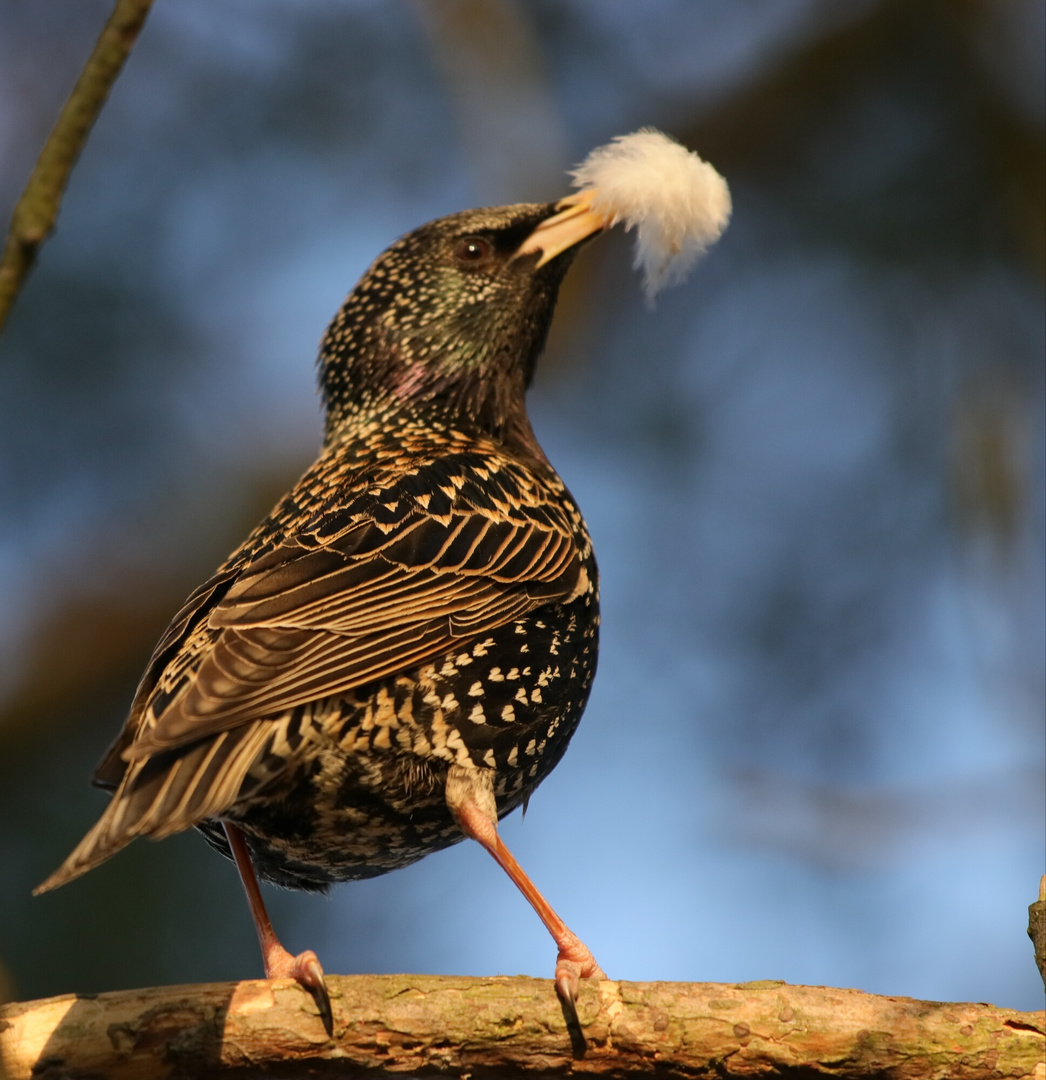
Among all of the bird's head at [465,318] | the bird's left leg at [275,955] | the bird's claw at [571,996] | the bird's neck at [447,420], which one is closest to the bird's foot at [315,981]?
the bird's left leg at [275,955]

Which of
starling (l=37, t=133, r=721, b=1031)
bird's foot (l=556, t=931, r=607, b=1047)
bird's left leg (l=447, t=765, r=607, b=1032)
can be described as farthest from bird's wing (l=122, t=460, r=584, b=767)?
bird's foot (l=556, t=931, r=607, b=1047)

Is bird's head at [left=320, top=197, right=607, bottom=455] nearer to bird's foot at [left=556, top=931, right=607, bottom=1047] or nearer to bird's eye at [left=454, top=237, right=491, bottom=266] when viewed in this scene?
bird's eye at [left=454, top=237, right=491, bottom=266]

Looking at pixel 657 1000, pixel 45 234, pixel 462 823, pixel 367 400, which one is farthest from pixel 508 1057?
pixel 367 400

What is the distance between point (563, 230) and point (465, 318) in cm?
47

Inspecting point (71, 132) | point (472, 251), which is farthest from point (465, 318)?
point (71, 132)

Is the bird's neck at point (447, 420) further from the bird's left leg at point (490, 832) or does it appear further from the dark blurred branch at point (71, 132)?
the dark blurred branch at point (71, 132)

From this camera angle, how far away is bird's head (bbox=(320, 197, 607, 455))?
4.98m

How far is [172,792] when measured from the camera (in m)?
3.09

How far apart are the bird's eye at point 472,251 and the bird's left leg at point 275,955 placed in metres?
2.20

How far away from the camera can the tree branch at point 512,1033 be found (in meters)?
3.18

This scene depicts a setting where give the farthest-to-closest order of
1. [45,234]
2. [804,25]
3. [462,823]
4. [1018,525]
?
Answer: [804,25]
[1018,525]
[462,823]
[45,234]

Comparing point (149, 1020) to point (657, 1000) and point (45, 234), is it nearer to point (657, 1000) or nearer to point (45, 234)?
point (657, 1000)

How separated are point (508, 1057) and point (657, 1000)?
37 centimetres

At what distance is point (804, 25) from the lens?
920cm
